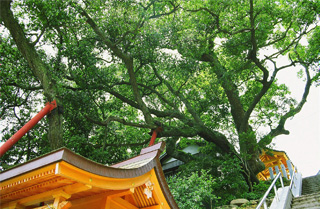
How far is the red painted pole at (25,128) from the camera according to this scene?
5883 millimetres

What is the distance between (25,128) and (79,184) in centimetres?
443

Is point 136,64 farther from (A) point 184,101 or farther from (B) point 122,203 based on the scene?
(B) point 122,203

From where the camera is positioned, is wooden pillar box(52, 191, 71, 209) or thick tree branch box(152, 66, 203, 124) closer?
wooden pillar box(52, 191, 71, 209)

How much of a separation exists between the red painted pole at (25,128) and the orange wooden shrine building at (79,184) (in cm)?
278

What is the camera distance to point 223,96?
14570 mm

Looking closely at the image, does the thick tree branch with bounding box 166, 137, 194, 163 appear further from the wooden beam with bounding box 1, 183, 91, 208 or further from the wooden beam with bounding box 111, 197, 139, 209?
the wooden beam with bounding box 1, 183, 91, 208

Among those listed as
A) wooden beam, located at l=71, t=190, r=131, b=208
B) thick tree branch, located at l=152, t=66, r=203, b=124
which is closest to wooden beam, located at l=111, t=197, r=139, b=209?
wooden beam, located at l=71, t=190, r=131, b=208

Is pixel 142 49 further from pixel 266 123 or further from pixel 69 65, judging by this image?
pixel 266 123

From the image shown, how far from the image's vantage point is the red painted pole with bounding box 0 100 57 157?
19.3 feet

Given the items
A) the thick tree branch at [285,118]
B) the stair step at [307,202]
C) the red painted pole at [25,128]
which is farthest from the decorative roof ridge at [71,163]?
the thick tree branch at [285,118]

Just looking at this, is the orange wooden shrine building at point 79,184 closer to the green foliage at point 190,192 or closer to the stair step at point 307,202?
the green foliage at point 190,192

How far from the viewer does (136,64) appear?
13938 mm

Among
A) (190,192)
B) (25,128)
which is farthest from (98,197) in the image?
(190,192)

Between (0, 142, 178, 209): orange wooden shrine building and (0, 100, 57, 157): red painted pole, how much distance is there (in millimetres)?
2784
